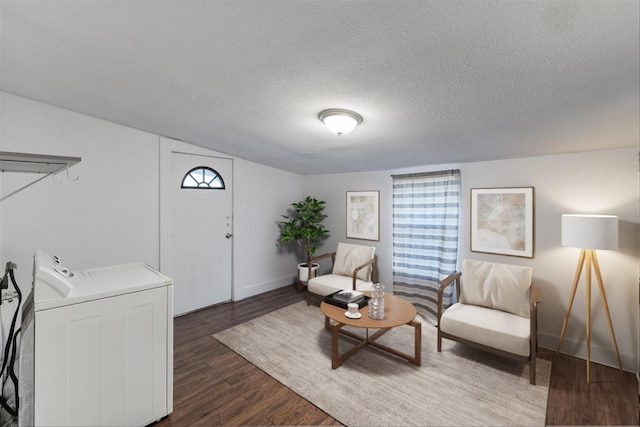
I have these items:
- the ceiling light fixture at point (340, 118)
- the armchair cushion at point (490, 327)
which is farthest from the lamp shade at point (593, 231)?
the ceiling light fixture at point (340, 118)

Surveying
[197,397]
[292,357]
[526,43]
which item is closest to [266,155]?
[292,357]

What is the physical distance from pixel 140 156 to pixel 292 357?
277cm

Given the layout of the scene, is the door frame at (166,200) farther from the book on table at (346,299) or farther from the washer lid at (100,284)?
the book on table at (346,299)

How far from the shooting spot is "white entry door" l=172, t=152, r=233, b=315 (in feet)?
11.5

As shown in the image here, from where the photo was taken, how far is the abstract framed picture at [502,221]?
2.81 m

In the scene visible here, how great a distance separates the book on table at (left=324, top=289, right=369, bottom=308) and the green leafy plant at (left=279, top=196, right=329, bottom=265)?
4.85 feet

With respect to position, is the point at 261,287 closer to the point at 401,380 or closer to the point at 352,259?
the point at 352,259

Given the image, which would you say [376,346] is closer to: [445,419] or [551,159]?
[445,419]

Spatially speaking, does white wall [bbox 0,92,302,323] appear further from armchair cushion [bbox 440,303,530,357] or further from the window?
armchair cushion [bbox 440,303,530,357]

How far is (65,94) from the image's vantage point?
2.36 m

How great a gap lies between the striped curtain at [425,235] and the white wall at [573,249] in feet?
0.51

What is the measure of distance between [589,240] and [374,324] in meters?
1.83

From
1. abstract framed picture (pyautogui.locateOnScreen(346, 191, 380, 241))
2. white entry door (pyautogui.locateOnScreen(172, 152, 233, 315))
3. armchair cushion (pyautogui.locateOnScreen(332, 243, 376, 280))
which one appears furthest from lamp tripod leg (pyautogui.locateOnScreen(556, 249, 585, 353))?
white entry door (pyautogui.locateOnScreen(172, 152, 233, 315))

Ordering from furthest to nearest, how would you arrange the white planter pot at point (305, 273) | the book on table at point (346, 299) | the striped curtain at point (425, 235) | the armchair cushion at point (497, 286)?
the white planter pot at point (305, 273) → the striped curtain at point (425, 235) → the book on table at point (346, 299) → the armchair cushion at point (497, 286)
